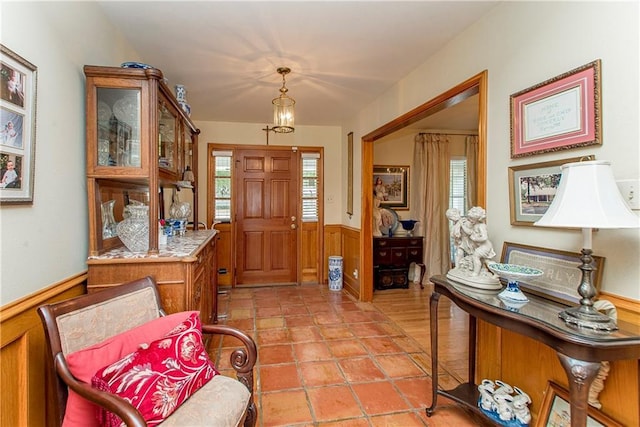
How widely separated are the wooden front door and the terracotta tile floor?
95 centimetres

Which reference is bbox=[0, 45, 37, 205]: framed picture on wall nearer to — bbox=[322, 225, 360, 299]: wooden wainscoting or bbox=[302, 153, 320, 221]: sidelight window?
bbox=[322, 225, 360, 299]: wooden wainscoting

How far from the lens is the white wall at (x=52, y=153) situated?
4.07ft

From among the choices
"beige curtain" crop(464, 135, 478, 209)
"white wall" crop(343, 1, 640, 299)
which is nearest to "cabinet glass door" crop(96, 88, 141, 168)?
"white wall" crop(343, 1, 640, 299)

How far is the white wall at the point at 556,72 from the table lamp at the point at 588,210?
224 mm

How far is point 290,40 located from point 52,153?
5.48 ft

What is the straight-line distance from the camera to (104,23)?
2004mm

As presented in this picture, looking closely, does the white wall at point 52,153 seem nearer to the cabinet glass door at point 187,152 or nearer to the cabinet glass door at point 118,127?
the cabinet glass door at point 118,127

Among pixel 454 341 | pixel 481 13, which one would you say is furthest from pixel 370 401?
pixel 481 13

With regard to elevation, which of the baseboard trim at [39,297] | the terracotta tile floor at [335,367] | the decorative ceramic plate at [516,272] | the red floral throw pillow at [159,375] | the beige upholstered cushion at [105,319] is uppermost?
the decorative ceramic plate at [516,272]

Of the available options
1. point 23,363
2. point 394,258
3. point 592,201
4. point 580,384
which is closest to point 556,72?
point 592,201

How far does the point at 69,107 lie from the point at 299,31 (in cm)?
149

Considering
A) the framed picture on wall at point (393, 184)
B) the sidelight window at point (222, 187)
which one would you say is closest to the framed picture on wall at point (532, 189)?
the framed picture on wall at point (393, 184)

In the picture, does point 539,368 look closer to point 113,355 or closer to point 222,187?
point 113,355

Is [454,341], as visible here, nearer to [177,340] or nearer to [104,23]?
[177,340]
